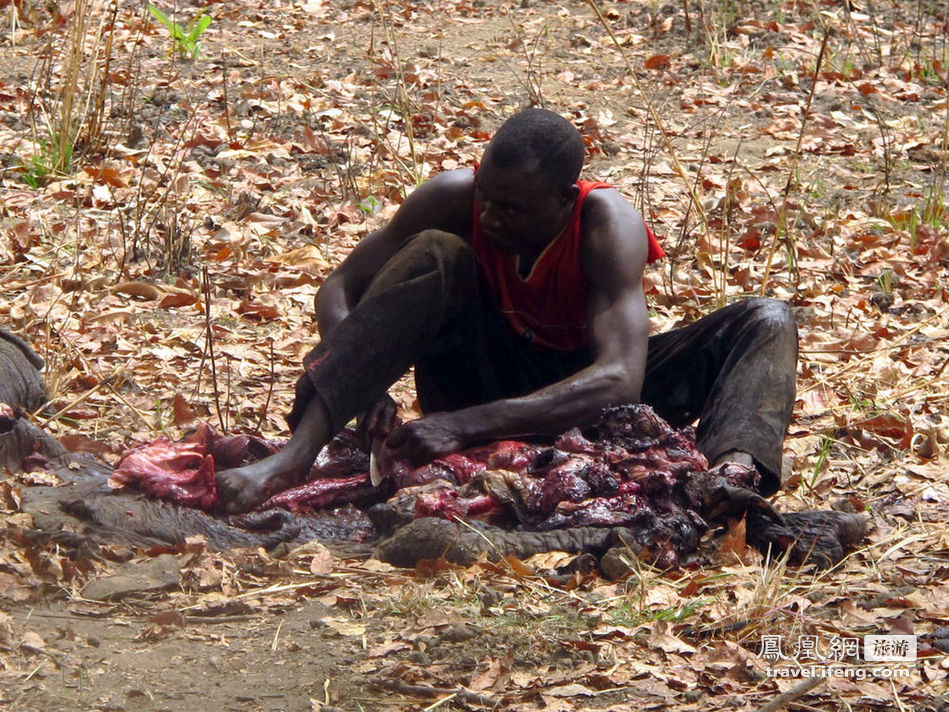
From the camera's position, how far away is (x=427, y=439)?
3531mm

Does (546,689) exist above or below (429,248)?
below

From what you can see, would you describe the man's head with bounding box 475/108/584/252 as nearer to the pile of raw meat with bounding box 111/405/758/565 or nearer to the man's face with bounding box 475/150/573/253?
the man's face with bounding box 475/150/573/253

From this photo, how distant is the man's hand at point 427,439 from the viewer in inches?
139

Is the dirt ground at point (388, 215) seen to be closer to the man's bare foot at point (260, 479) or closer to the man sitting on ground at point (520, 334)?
the man's bare foot at point (260, 479)

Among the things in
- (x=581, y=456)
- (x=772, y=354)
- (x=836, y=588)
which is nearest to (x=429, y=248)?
(x=581, y=456)

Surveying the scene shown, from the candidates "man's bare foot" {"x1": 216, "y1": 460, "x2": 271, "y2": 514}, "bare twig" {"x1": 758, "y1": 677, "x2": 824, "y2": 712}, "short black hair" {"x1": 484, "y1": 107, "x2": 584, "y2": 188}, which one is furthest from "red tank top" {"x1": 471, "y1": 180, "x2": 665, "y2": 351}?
"bare twig" {"x1": 758, "y1": 677, "x2": 824, "y2": 712}

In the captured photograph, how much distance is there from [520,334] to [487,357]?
141mm

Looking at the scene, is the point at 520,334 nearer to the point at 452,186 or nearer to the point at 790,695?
the point at 452,186

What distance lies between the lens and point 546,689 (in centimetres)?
253

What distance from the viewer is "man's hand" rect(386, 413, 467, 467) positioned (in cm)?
353

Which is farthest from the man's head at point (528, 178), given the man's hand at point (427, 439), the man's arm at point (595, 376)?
the man's hand at point (427, 439)

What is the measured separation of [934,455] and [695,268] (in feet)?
6.46

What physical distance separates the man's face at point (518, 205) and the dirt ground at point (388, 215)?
767 mm

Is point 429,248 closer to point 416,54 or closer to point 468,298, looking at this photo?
point 468,298
